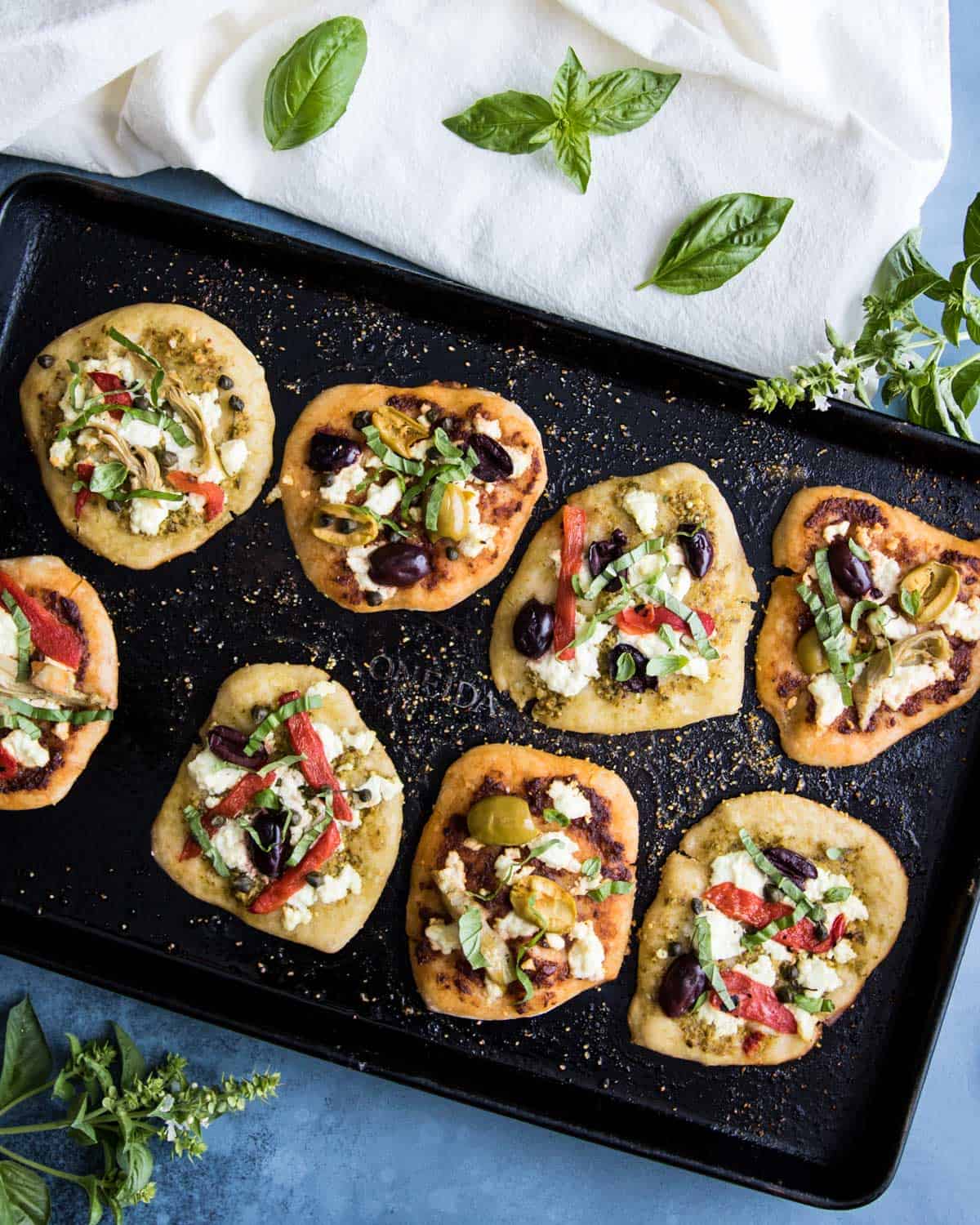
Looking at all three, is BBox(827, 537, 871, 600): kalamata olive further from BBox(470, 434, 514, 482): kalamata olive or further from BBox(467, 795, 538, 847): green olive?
BBox(467, 795, 538, 847): green olive

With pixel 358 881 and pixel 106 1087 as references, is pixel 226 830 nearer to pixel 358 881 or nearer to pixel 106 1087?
pixel 358 881

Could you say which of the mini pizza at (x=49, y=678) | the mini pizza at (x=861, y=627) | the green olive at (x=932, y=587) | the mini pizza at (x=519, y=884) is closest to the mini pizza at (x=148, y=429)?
the mini pizza at (x=49, y=678)

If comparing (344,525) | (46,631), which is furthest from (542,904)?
(46,631)

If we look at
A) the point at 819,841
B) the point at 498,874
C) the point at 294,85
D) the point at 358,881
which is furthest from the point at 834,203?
the point at 358,881

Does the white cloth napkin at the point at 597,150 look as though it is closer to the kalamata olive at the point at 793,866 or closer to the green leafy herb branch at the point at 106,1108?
the kalamata olive at the point at 793,866

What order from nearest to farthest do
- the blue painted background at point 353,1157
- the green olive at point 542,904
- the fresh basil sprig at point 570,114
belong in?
the green olive at point 542,904 → the fresh basil sprig at point 570,114 → the blue painted background at point 353,1157

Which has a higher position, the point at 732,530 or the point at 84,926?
the point at 732,530

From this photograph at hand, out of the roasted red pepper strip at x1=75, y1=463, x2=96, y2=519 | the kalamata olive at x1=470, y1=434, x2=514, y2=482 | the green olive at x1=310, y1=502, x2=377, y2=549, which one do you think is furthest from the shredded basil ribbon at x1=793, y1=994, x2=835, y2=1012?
the roasted red pepper strip at x1=75, y1=463, x2=96, y2=519
